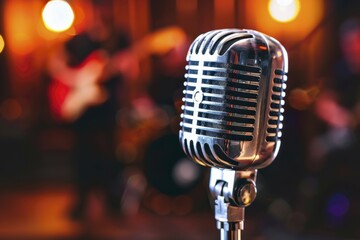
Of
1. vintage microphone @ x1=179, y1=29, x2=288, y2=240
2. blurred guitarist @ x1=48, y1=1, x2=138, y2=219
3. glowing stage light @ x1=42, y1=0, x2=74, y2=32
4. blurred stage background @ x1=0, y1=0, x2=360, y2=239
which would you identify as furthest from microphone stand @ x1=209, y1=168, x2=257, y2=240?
glowing stage light @ x1=42, y1=0, x2=74, y2=32

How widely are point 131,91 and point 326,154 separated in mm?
2857

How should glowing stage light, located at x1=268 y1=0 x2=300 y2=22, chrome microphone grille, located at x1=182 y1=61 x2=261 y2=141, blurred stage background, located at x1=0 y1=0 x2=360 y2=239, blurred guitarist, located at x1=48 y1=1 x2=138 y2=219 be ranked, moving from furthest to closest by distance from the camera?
1. glowing stage light, located at x1=268 y1=0 x2=300 y2=22
2. blurred guitarist, located at x1=48 y1=1 x2=138 y2=219
3. blurred stage background, located at x1=0 y1=0 x2=360 y2=239
4. chrome microphone grille, located at x1=182 y1=61 x2=261 y2=141

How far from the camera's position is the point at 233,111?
154 centimetres

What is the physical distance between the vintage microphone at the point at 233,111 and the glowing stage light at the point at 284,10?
20.5 ft

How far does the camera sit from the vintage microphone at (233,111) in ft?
5.04

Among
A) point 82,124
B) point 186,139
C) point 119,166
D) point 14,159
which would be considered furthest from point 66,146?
point 186,139

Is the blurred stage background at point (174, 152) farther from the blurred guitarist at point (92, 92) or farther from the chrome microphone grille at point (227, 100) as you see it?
the chrome microphone grille at point (227, 100)

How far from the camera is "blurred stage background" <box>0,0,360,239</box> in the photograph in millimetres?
5543

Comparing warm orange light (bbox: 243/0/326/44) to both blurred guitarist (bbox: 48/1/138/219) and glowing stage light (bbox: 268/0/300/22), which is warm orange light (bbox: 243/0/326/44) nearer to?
glowing stage light (bbox: 268/0/300/22)

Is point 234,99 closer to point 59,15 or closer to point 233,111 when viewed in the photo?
point 233,111

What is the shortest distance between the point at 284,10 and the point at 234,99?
6.46m

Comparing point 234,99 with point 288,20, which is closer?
point 234,99

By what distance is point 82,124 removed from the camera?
598cm

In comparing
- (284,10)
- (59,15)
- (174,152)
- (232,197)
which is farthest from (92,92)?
(232,197)
